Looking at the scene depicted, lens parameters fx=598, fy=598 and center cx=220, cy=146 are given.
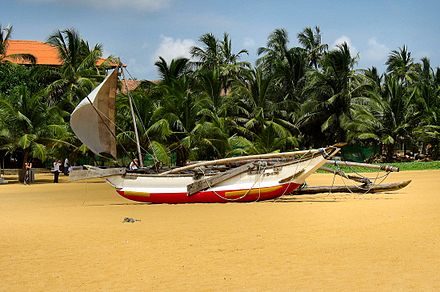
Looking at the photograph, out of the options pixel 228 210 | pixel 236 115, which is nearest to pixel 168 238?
pixel 228 210

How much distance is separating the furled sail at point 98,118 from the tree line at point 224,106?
6.57 m

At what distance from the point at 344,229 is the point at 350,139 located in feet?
88.5

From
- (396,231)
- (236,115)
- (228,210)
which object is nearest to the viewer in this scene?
(396,231)

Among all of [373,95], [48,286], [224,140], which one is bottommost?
[48,286]

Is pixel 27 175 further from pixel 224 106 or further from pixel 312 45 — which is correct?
pixel 312 45

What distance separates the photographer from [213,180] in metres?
16.4

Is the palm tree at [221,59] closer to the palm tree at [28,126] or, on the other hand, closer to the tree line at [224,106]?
the tree line at [224,106]

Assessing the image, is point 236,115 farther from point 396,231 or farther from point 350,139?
point 396,231

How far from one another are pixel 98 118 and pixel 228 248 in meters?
10.8

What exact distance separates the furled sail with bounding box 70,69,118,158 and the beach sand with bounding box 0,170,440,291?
4050mm

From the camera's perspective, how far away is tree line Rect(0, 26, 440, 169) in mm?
28766

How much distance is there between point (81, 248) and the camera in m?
9.25

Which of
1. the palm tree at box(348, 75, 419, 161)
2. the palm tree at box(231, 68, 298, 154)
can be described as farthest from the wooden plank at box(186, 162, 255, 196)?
the palm tree at box(348, 75, 419, 161)

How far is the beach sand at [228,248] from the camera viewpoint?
6926 millimetres
